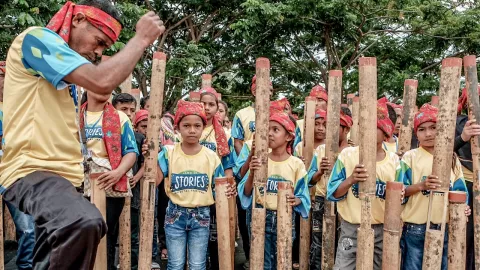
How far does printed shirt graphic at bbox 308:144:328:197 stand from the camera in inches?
178

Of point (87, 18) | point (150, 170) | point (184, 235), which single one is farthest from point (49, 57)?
point (184, 235)

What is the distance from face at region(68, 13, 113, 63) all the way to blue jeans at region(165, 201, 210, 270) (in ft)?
6.26

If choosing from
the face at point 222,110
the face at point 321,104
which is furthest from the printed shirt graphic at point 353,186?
the face at point 222,110

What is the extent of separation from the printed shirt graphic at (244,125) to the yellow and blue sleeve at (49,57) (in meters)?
3.56

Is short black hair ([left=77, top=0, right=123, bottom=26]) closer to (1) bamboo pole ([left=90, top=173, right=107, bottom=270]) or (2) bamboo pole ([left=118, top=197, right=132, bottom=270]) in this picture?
(1) bamboo pole ([left=90, top=173, right=107, bottom=270])

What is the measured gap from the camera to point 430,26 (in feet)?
37.6

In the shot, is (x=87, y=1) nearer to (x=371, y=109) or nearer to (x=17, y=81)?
(x=17, y=81)

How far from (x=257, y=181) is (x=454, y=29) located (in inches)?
355

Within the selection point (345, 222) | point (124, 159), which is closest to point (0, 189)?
point (124, 159)

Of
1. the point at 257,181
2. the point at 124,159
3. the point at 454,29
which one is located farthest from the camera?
the point at 454,29

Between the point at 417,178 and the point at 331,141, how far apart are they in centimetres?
70

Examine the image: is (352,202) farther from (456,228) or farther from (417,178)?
(456,228)

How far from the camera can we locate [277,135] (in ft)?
14.3

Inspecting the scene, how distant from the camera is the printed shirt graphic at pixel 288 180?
164 inches
